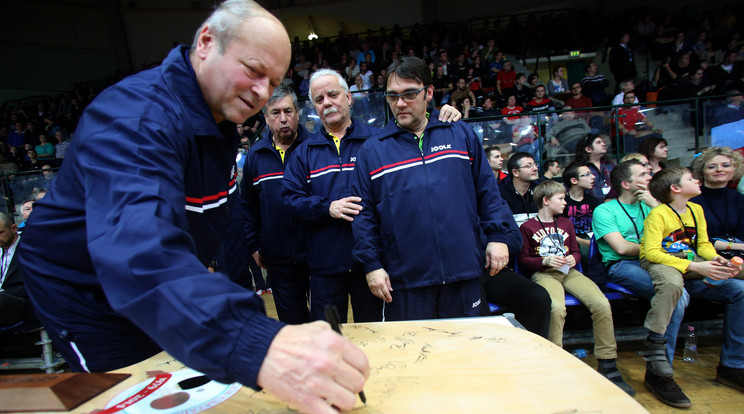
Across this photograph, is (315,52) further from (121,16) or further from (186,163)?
(186,163)

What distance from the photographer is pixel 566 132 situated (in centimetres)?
557

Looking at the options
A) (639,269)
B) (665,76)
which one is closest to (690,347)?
(639,269)

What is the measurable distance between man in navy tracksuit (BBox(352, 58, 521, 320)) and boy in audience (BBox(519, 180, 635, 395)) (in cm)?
99

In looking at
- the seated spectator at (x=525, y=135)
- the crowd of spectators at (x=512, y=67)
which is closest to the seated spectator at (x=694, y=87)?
the crowd of spectators at (x=512, y=67)

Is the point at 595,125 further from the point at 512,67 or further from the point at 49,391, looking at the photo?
the point at 49,391

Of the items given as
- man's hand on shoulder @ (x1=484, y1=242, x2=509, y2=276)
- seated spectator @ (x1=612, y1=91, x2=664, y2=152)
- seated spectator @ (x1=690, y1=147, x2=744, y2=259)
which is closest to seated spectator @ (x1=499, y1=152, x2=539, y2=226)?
seated spectator @ (x1=690, y1=147, x2=744, y2=259)

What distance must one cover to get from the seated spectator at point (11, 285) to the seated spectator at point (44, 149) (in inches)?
343

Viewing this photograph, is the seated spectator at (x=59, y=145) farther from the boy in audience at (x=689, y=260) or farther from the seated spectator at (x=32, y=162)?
the boy in audience at (x=689, y=260)

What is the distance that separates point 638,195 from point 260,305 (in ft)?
11.0

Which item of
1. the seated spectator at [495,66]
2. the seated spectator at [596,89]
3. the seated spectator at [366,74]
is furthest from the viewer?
the seated spectator at [495,66]

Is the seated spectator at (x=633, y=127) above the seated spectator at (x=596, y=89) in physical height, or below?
below

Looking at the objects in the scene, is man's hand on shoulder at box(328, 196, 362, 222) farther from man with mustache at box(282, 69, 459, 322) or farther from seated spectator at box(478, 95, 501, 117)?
seated spectator at box(478, 95, 501, 117)

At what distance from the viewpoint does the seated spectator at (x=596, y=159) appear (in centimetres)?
459

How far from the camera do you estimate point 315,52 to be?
13.4 m
